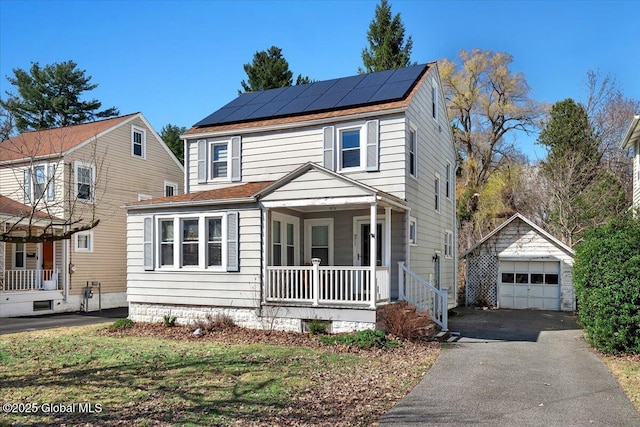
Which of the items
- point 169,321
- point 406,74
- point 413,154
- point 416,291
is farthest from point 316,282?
point 406,74

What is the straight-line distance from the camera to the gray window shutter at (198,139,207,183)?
1700cm

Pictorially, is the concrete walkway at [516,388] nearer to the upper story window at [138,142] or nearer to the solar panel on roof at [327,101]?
the solar panel on roof at [327,101]

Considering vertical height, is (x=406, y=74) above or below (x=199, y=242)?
above

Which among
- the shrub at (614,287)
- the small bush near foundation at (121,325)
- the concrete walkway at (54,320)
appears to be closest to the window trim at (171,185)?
the concrete walkway at (54,320)

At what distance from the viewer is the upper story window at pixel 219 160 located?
16.9 m

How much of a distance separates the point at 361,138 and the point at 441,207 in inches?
247

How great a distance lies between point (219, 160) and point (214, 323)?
5.96 metres

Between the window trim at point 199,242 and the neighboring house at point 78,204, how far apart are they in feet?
19.6

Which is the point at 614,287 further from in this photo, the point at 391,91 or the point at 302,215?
the point at 302,215

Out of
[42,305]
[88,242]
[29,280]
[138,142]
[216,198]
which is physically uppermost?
[138,142]

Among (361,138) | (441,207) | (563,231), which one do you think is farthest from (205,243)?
(563,231)

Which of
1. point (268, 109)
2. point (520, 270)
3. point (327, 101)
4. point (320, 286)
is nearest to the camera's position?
point (320, 286)

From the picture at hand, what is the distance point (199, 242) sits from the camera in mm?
14227

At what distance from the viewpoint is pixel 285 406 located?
6.77m
